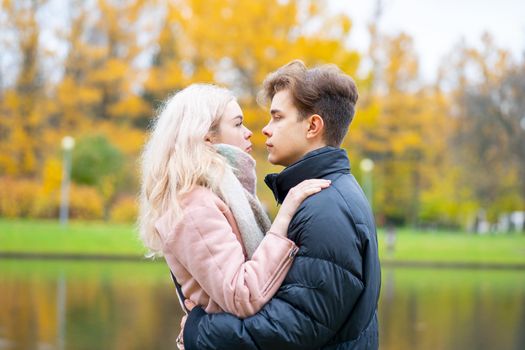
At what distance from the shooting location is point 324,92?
287 cm

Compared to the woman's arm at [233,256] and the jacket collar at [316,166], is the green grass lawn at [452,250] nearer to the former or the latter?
the jacket collar at [316,166]

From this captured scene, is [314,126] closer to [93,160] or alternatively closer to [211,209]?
[211,209]

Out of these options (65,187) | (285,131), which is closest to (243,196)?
(285,131)

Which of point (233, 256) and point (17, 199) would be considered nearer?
point (233, 256)

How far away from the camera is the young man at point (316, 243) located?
8.79 ft

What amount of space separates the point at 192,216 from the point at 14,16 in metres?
33.7

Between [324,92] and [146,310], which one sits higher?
[324,92]

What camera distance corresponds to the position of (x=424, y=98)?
42.5m

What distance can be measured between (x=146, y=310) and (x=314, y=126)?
983 centimetres

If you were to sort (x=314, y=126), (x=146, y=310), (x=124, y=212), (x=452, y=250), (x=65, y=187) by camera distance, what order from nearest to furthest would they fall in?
(x=314, y=126)
(x=146, y=310)
(x=452, y=250)
(x=65, y=187)
(x=124, y=212)

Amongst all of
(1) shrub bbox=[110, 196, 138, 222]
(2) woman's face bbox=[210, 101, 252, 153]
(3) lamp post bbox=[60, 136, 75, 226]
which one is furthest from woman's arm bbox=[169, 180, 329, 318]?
(1) shrub bbox=[110, 196, 138, 222]

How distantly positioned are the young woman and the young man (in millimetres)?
54

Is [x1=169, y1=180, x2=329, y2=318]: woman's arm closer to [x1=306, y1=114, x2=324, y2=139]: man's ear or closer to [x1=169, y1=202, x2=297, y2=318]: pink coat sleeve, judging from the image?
[x1=169, y1=202, x2=297, y2=318]: pink coat sleeve

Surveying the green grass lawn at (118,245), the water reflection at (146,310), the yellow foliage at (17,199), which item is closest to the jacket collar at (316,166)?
the water reflection at (146,310)
